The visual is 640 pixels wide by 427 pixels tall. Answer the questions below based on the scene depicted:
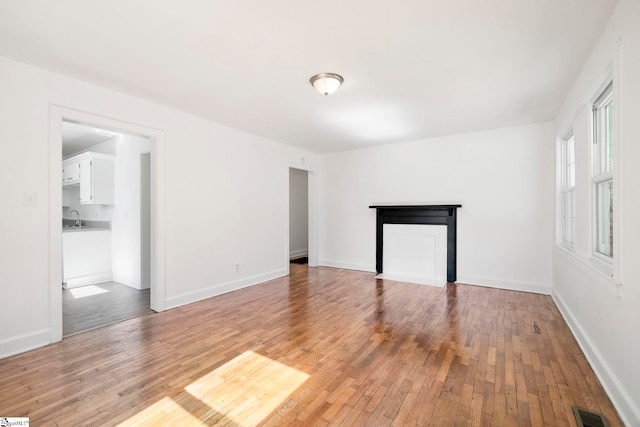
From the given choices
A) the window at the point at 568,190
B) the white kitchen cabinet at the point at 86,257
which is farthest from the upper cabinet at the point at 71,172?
the window at the point at 568,190

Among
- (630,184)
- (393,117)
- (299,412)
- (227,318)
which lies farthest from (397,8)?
(227,318)

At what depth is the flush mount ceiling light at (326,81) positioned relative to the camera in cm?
276

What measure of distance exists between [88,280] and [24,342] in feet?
8.70

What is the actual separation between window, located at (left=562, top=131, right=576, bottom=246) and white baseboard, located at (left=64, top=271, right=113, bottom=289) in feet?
23.2

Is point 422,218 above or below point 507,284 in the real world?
above

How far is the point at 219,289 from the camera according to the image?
4316 millimetres

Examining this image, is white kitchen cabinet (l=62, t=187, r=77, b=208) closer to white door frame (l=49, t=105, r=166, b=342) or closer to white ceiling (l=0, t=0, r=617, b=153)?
white door frame (l=49, t=105, r=166, b=342)

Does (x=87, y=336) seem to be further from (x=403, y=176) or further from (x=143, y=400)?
(x=403, y=176)

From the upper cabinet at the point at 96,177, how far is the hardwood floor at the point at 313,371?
2.84m

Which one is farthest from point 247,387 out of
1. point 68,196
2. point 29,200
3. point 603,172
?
point 68,196

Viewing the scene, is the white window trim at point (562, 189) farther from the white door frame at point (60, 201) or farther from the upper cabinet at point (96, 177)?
the upper cabinet at point (96, 177)

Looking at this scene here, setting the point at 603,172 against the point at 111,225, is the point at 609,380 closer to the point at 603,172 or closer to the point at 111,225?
the point at 603,172

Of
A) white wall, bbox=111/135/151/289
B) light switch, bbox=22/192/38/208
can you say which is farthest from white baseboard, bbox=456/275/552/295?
light switch, bbox=22/192/38/208

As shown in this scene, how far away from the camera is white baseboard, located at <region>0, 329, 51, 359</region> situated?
2.46 m
